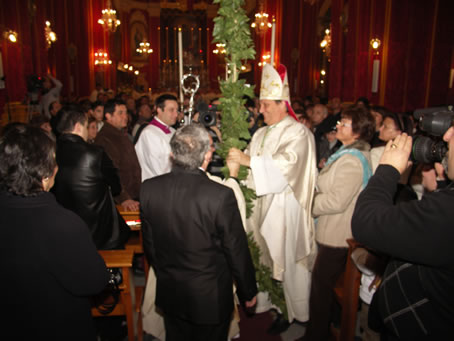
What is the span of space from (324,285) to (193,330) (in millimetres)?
1119

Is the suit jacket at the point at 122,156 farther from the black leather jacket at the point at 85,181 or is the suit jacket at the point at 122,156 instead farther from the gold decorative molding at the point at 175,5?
the gold decorative molding at the point at 175,5

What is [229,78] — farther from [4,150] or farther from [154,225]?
[4,150]

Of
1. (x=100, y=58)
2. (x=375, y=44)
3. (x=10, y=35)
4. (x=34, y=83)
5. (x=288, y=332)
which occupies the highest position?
(x=100, y=58)

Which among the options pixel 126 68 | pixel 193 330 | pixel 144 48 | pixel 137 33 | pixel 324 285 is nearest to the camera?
pixel 193 330

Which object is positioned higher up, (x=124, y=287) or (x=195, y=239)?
(x=195, y=239)

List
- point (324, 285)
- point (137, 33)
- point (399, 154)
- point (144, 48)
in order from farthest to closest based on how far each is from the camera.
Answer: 1. point (137, 33)
2. point (144, 48)
3. point (324, 285)
4. point (399, 154)

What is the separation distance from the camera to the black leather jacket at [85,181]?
2607 mm

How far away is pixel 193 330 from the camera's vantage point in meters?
2.13

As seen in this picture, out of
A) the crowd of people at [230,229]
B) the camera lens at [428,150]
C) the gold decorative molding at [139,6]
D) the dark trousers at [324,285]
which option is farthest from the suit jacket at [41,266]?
the gold decorative molding at [139,6]

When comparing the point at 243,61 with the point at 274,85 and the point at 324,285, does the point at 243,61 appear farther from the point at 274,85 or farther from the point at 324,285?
the point at 324,285

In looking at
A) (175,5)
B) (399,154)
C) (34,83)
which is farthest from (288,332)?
(175,5)

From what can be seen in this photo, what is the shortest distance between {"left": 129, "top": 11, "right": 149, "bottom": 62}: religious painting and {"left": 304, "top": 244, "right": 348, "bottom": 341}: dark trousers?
83.2 feet

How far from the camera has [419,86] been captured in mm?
7730

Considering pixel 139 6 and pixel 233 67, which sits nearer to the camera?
pixel 233 67
